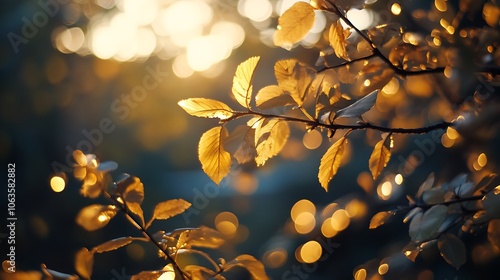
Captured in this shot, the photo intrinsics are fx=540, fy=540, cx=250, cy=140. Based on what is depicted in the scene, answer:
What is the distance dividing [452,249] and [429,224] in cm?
10

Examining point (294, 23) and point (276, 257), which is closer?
point (294, 23)

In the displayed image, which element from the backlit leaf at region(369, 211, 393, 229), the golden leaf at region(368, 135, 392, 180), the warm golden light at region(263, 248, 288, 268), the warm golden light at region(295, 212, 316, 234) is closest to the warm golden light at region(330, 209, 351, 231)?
the warm golden light at region(295, 212, 316, 234)

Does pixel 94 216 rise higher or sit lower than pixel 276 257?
higher

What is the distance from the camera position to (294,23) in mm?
562

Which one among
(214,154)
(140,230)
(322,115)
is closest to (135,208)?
(140,230)

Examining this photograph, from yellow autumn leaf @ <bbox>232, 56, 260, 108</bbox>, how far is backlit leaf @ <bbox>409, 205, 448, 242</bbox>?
226 millimetres

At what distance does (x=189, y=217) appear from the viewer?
278 cm

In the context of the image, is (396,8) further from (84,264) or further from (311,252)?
(311,252)

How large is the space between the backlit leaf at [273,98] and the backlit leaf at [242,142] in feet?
0.09

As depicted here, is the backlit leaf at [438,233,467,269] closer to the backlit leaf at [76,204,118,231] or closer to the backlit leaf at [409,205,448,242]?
the backlit leaf at [409,205,448,242]

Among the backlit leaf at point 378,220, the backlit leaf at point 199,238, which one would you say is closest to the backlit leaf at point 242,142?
the backlit leaf at point 199,238

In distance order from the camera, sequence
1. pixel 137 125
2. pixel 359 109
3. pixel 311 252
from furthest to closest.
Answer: pixel 137 125 → pixel 311 252 → pixel 359 109

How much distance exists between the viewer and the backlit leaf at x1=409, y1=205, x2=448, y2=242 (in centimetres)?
56

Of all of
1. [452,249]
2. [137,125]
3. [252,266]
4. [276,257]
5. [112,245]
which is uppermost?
[112,245]
